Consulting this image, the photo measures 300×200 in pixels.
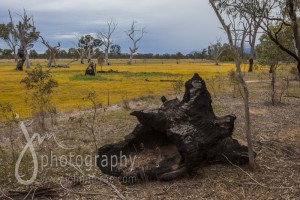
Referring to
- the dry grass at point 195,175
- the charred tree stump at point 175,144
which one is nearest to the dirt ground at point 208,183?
the dry grass at point 195,175

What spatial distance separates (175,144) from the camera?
7453mm

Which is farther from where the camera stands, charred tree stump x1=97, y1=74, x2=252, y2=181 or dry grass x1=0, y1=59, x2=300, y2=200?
charred tree stump x1=97, y1=74, x2=252, y2=181

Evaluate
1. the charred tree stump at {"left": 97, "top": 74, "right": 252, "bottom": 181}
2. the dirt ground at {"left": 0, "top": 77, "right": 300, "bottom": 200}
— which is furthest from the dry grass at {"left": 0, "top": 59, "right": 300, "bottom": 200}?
the charred tree stump at {"left": 97, "top": 74, "right": 252, "bottom": 181}

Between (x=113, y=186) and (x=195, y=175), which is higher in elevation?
(x=195, y=175)

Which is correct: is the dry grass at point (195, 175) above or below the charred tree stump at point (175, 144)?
below

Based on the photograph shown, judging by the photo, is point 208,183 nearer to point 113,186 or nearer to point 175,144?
point 175,144

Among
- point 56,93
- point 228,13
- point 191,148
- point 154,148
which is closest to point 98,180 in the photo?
point 154,148

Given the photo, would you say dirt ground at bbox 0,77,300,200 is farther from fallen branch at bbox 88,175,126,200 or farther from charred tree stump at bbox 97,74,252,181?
charred tree stump at bbox 97,74,252,181

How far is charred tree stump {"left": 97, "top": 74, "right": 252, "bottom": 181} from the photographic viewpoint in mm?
7395

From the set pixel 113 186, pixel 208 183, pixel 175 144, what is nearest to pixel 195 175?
pixel 208 183

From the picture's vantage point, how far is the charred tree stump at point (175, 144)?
7395 mm

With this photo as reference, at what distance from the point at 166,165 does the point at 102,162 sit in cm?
129

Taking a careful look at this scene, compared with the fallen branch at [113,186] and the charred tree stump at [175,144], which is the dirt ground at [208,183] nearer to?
the fallen branch at [113,186]

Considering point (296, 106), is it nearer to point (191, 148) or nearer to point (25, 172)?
point (191, 148)
